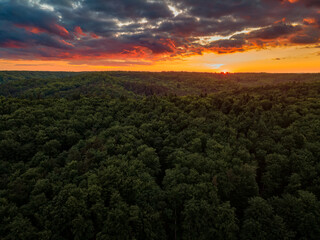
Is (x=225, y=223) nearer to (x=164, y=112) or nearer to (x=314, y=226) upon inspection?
(x=314, y=226)

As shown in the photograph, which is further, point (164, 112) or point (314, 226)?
point (164, 112)

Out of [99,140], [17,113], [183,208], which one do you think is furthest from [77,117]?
[183,208]

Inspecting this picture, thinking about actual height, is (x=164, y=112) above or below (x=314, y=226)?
above

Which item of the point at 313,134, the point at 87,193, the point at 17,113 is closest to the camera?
the point at 87,193

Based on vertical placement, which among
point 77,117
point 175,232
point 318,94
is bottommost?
point 175,232

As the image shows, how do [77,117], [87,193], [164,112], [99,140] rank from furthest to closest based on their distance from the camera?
[164,112], [77,117], [99,140], [87,193]

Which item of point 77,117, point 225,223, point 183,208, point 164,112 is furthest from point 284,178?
point 77,117
